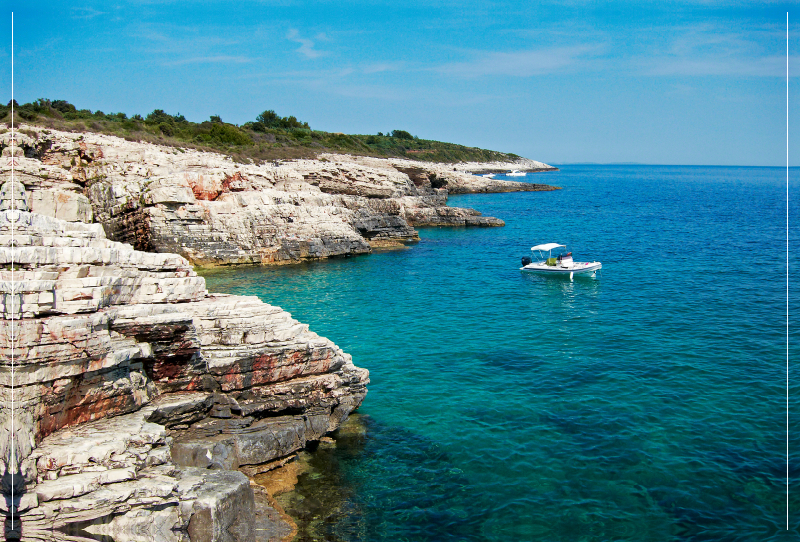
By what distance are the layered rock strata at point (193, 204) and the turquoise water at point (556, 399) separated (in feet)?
10.9

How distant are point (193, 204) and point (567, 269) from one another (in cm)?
2663

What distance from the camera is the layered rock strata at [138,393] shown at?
1215 cm

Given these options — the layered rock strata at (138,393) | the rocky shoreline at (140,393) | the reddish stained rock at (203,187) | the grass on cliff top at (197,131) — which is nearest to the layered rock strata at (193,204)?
the reddish stained rock at (203,187)

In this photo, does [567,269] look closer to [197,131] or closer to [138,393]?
[138,393]

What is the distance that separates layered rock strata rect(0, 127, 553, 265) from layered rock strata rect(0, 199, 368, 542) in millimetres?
21228

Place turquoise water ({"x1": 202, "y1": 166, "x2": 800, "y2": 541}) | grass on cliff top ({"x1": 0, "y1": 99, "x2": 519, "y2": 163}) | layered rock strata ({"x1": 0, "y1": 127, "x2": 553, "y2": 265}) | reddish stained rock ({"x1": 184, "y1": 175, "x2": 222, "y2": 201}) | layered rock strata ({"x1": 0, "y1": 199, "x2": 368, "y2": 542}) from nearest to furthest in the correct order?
layered rock strata ({"x1": 0, "y1": 199, "x2": 368, "y2": 542}) → turquoise water ({"x1": 202, "y1": 166, "x2": 800, "y2": 541}) → layered rock strata ({"x1": 0, "y1": 127, "x2": 553, "y2": 265}) → reddish stained rock ({"x1": 184, "y1": 175, "x2": 222, "y2": 201}) → grass on cliff top ({"x1": 0, "y1": 99, "x2": 519, "y2": 163})

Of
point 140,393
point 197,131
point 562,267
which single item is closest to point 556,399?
point 140,393

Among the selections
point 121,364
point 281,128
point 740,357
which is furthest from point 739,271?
point 281,128

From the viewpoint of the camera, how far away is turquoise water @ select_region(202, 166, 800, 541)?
15.0 metres

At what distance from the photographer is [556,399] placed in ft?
70.8

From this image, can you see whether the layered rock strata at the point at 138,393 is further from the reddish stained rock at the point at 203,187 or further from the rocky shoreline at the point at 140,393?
the reddish stained rock at the point at 203,187

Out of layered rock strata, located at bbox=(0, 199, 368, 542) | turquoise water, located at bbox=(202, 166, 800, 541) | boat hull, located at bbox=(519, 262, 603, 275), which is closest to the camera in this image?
layered rock strata, located at bbox=(0, 199, 368, 542)

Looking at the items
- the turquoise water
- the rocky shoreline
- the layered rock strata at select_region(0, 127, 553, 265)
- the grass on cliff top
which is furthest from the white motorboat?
the grass on cliff top

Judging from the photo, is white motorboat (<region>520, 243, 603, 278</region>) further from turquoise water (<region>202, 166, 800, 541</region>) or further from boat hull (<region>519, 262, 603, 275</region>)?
turquoise water (<region>202, 166, 800, 541</region>)
